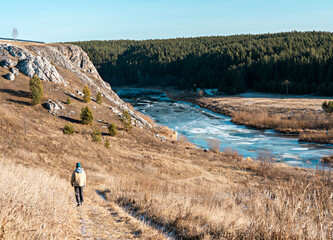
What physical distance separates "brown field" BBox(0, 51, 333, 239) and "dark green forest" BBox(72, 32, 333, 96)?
71481 millimetres

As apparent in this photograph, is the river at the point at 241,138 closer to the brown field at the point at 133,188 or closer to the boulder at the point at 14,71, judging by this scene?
the brown field at the point at 133,188

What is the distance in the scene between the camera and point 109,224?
303 inches

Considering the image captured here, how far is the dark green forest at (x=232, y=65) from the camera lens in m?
96.4

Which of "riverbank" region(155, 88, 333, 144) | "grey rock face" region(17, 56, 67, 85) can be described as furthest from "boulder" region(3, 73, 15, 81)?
"riverbank" region(155, 88, 333, 144)

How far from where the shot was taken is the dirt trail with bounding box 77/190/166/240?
21.6 feet

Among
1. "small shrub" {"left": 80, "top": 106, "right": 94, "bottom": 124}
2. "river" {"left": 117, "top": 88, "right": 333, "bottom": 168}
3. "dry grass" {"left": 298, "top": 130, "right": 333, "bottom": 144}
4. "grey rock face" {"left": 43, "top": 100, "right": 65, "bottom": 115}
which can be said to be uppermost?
"grey rock face" {"left": 43, "top": 100, "right": 65, "bottom": 115}

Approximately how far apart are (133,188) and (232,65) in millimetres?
116245

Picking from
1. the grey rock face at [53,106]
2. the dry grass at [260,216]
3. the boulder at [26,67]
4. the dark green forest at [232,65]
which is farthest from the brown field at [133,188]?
the dark green forest at [232,65]

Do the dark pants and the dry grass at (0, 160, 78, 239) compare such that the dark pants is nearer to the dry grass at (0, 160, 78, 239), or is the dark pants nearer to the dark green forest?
the dry grass at (0, 160, 78, 239)

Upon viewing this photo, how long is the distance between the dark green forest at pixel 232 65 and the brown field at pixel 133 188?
235 feet

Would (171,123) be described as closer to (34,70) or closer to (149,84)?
(34,70)

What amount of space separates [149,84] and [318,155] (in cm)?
11973

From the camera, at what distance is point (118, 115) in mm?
42094

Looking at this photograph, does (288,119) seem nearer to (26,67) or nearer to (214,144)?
(214,144)
